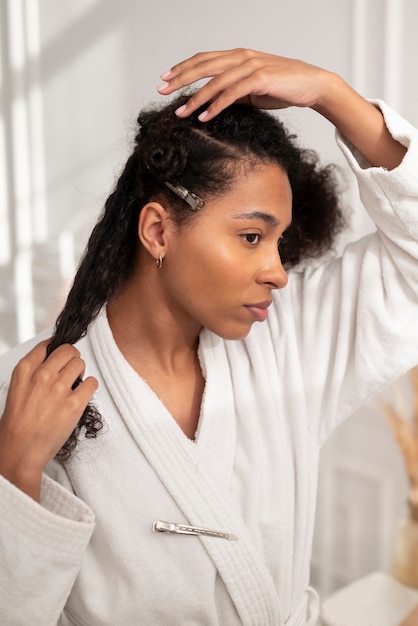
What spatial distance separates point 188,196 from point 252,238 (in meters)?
0.11

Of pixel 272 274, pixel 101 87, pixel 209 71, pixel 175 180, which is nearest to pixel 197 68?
pixel 209 71

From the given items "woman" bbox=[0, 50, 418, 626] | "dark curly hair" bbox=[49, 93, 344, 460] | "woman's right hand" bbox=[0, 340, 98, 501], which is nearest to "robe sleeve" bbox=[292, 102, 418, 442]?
"woman" bbox=[0, 50, 418, 626]

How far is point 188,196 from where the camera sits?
1046 millimetres

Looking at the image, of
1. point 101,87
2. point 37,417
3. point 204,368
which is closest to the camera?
point 37,417

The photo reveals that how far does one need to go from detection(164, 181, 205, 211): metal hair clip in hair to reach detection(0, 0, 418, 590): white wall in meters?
0.72

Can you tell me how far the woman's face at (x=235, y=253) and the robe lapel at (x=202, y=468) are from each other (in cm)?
15

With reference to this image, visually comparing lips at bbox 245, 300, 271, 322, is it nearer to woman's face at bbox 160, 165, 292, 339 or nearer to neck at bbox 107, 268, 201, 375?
woman's face at bbox 160, 165, 292, 339

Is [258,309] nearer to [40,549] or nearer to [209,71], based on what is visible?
[209,71]

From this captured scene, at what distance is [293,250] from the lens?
1300 millimetres

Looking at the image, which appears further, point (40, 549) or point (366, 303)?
point (366, 303)

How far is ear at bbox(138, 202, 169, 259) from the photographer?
108 centimetres

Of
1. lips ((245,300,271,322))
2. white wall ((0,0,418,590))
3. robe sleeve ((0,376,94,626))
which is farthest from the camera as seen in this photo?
white wall ((0,0,418,590))

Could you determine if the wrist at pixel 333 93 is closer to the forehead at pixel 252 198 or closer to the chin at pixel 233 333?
the forehead at pixel 252 198

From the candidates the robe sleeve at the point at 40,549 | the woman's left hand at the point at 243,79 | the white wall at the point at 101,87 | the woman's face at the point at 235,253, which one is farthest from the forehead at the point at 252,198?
the white wall at the point at 101,87
